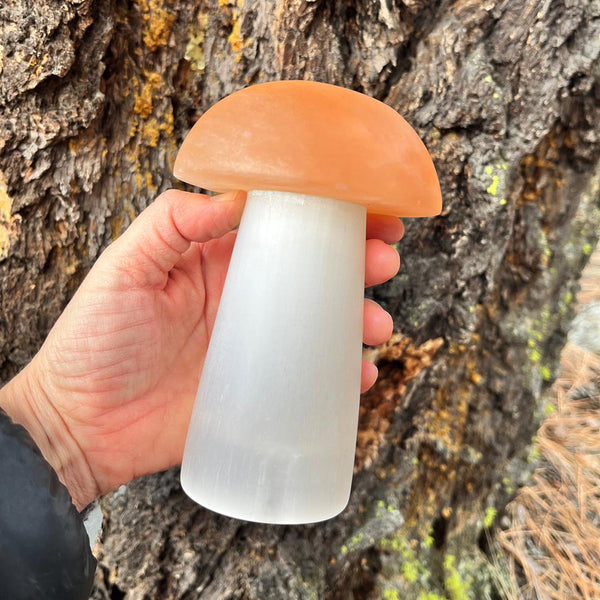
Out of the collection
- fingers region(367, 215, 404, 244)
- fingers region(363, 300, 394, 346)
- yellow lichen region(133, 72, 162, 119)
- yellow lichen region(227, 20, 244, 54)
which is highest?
yellow lichen region(227, 20, 244, 54)

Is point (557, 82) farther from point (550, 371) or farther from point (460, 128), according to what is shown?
point (550, 371)

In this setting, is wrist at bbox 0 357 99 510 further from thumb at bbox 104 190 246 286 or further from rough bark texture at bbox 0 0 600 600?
thumb at bbox 104 190 246 286

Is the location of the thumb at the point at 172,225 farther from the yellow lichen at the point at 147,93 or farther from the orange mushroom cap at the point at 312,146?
the yellow lichen at the point at 147,93

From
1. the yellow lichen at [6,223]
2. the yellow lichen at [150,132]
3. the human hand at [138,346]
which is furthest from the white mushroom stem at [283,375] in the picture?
the yellow lichen at [6,223]

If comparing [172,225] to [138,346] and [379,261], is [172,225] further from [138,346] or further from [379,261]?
[379,261]

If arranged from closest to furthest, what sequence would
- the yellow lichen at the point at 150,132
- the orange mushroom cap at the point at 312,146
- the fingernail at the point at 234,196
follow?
the orange mushroom cap at the point at 312,146, the fingernail at the point at 234,196, the yellow lichen at the point at 150,132

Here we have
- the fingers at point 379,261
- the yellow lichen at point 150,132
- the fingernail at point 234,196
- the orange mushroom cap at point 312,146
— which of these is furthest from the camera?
the yellow lichen at point 150,132

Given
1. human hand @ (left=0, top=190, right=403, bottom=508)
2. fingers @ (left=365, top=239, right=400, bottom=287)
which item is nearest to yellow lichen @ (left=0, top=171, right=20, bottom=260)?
human hand @ (left=0, top=190, right=403, bottom=508)

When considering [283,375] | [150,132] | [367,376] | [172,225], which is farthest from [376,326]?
[150,132]
